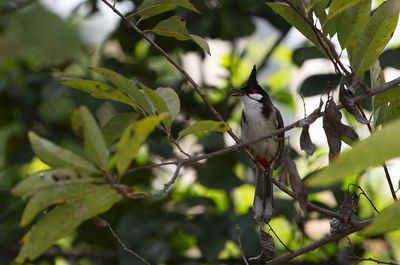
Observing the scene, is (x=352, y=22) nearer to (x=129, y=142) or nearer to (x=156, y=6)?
(x=156, y=6)

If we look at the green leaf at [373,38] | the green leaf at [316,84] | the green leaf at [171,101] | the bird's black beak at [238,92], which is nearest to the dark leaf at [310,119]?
the green leaf at [373,38]

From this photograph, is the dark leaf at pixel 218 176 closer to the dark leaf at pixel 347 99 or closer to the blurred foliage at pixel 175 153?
the blurred foliage at pixel 175 153

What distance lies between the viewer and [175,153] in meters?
2.71

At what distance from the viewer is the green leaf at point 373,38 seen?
115cm

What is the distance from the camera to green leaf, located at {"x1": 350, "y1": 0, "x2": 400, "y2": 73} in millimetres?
1154

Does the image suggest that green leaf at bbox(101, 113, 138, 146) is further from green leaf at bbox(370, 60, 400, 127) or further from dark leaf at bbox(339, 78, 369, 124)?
green leaf at bbox(370, 60, 400, 127)

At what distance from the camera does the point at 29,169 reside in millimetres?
3066

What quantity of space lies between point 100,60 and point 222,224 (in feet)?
3.75

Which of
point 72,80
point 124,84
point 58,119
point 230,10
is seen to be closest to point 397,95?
point 124,84

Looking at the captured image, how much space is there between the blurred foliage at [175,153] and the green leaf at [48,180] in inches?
45.4

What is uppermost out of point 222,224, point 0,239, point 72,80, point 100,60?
point 100,60

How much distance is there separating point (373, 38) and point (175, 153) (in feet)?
5.43

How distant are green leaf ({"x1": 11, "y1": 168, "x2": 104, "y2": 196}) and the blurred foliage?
1153 mm

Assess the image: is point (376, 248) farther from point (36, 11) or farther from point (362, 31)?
point (36, 11)
